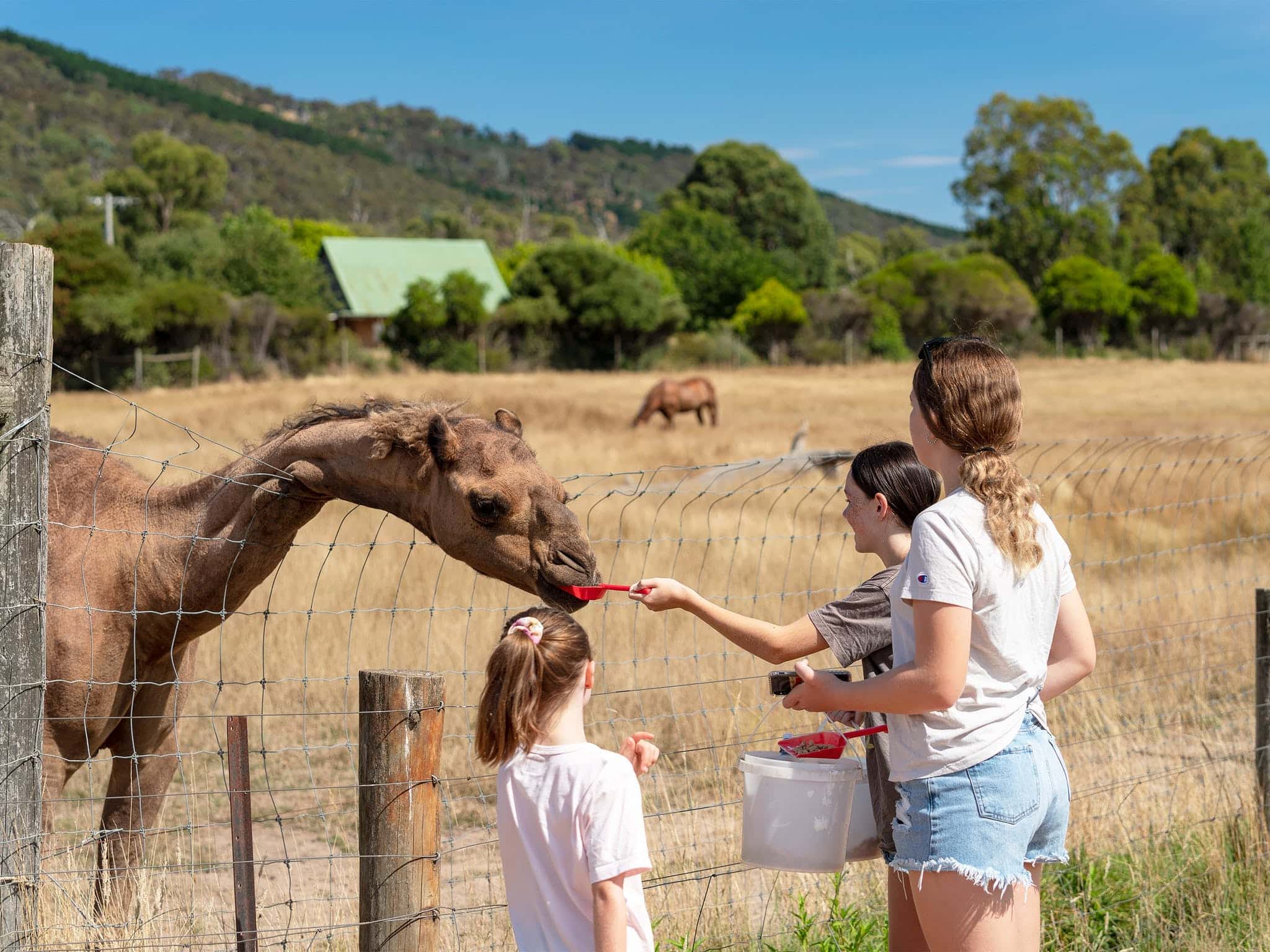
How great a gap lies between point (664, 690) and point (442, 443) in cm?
394

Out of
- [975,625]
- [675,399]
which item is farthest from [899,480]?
[675,399]

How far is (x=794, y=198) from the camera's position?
2955 inches

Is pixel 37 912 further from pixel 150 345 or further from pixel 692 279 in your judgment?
pixel 692 279

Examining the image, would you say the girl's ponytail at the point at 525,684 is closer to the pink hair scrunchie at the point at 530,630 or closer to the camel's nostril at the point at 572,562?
the pink hair scrunchie at the point at 530,630

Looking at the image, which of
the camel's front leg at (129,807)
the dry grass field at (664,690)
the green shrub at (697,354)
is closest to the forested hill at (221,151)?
the green shrub at (697,354)

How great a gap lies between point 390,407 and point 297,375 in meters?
40.1

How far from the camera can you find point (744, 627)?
287 centimetres

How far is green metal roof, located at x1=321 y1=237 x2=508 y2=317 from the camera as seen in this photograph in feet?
184

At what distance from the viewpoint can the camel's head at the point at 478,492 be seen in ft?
Answer: 11.6

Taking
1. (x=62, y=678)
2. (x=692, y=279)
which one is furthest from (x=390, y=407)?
(x=692, y=279)

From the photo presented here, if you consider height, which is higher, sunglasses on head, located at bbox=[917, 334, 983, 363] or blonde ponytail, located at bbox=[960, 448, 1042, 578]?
sunglasses on head, located at bbox=[917, 334, 983, 363]

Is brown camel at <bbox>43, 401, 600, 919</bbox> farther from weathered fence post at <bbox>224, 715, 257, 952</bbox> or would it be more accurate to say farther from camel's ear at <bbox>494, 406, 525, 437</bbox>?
weathered fence post at <bbox>224, 715, 257, 952</bbox>

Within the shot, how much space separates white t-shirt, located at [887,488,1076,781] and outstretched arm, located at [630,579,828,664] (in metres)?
0.33

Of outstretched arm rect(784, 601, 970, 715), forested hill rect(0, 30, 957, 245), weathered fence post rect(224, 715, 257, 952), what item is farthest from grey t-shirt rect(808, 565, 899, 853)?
forested hill rect(0, 30, 957, 245)
